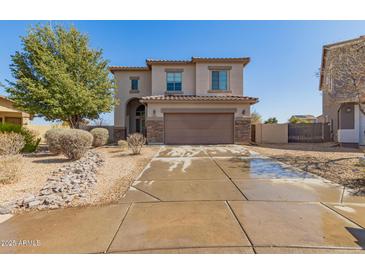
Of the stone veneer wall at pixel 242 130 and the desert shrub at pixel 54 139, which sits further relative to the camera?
the stone veneer wall at pixel 242 130

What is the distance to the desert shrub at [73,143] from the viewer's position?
7.39 meters

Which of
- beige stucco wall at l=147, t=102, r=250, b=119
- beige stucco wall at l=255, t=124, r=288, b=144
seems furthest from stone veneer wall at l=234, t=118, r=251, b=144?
beige stucco wall at l=255, t=124, r=288, b=144

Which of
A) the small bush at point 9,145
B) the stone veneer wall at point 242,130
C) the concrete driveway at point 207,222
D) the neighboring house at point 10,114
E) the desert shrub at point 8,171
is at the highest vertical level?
the neighboring house at point 10,114

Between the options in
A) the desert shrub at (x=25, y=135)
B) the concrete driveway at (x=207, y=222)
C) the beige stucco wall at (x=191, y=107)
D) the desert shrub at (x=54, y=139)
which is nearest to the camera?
the concrete driveway at (x=207, y=222)

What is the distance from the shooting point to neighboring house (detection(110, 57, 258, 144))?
47.8 feet

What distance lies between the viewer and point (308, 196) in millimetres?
4168

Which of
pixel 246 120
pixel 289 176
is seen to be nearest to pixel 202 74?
pixel 246 120

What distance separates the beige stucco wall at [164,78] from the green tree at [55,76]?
531 centimetres

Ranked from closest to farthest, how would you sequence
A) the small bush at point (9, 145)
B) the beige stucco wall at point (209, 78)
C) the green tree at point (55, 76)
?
the small bush at point (9, 145) → the green tree at point (55, 76) → the beige stucco wall at point (209, 78)

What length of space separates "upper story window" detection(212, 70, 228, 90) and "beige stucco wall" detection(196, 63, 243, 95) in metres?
0.36

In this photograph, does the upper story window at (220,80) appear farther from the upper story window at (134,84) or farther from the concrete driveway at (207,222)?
the concrete driveway at (207,222)

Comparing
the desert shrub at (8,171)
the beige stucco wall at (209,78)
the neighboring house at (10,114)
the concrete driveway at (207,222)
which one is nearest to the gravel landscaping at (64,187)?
the desert shrub at (8,171)

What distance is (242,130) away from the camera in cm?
1484

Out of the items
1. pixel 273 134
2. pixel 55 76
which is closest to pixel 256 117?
pixel 273 134
